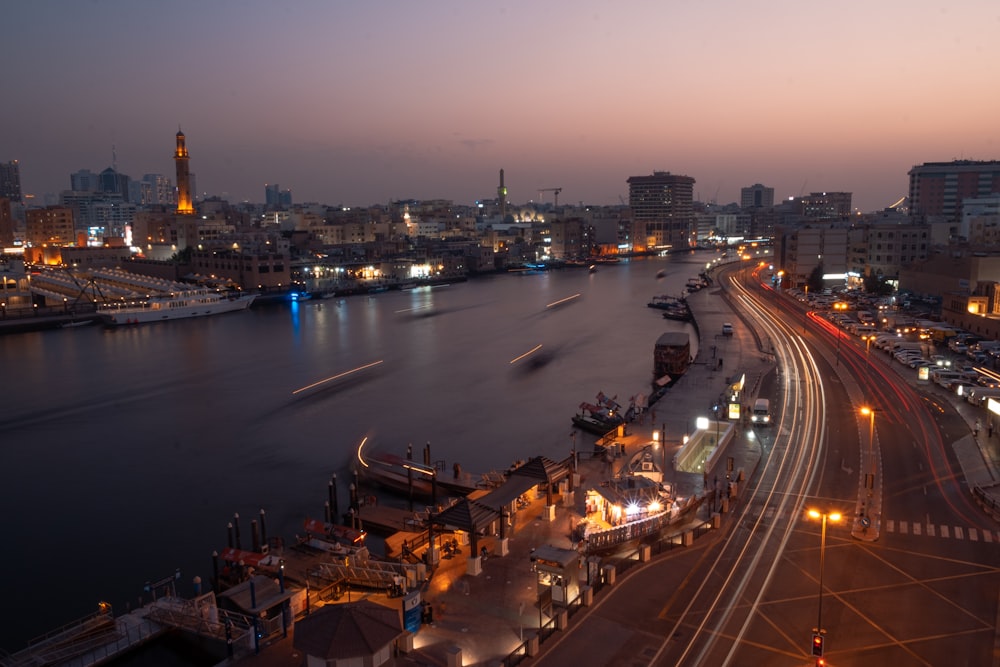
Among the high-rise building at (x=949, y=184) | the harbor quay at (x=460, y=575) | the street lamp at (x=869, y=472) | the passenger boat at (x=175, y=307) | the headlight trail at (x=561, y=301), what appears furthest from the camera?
the high-rise building at (x=949, y=184)

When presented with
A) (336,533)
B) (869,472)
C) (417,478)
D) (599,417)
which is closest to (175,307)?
(599,417)

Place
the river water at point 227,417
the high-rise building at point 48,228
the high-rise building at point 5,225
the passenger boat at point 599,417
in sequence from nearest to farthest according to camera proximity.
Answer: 1. the river water at point 227,417
2. the passenger boat at point 599,417
3. the high-rise building at point 5,225
4. the high-rise building at point 48,228

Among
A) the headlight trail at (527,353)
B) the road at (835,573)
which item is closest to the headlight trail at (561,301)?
the headlight trail at (527,353)

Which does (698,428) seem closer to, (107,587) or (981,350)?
(107,587)

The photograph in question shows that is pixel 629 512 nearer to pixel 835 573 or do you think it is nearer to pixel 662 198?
pixel 835 573

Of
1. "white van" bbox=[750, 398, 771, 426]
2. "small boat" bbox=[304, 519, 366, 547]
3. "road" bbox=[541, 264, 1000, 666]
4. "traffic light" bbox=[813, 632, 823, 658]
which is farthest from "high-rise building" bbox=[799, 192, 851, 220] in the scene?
"traffic light" bbox=[813, 632, 823, 658]

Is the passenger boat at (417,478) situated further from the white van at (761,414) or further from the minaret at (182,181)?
the minaret at (182,181)
